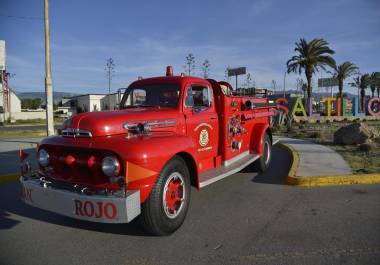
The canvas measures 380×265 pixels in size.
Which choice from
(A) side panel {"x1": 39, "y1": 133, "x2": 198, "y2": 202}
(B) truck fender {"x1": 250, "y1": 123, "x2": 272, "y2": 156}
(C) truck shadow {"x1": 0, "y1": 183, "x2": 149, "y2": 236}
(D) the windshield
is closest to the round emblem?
(D) the windshield

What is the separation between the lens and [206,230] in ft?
14.8

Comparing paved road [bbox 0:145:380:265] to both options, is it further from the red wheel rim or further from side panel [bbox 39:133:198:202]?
side panel [bbox 39:133:198:202]

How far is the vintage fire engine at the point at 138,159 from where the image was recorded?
3.87m

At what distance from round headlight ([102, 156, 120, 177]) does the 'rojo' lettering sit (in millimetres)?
345

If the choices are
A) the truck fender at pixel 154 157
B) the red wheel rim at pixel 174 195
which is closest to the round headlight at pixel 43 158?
the truck fender at pixel 154 157

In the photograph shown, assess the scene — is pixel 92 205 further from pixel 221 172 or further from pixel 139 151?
pixel 221 172

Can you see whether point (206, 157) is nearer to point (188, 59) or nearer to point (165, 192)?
point (165, 192)

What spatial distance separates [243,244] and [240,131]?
3.25 m

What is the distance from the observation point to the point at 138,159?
3887mm

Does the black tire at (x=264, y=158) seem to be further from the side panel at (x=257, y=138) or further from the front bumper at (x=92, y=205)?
the front bumper at (x=92, y=205)

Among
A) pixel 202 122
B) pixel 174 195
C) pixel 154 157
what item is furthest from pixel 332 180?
pixel 154 157

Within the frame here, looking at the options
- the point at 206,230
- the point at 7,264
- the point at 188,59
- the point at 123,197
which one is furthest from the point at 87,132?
the point at 188,59

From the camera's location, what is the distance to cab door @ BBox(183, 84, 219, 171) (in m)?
5.50

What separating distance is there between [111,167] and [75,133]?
89 cm
